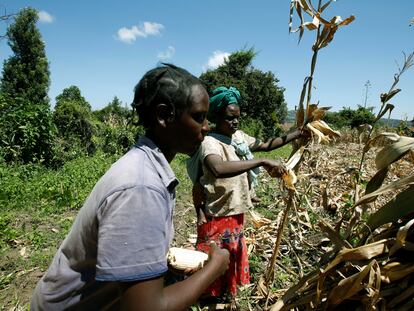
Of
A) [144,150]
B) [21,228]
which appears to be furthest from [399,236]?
[21,228]

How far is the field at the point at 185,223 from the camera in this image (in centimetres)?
275

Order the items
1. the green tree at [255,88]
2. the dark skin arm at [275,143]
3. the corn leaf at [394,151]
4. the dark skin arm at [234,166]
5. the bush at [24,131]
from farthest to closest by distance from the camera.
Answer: the green tree at [255,88] < the bush at [24,131] < the dark skin arm at [275,143] < the dark skin arm at [234,166] < the corn leaf at [394,151]

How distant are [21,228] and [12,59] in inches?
972

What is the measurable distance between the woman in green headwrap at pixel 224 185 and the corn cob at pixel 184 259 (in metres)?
1.03

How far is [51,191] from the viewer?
228 inches

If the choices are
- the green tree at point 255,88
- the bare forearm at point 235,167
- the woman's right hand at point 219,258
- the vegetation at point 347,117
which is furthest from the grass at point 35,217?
the vegetation at point 347,117

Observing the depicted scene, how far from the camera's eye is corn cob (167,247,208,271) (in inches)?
50.7

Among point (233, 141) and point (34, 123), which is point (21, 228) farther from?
point (34, 123)

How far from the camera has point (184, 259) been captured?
131 cm

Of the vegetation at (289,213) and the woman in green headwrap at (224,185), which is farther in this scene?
the woman in green headwrap at (224,185)

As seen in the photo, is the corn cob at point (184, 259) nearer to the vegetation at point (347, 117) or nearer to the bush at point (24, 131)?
the bush at point (24, 131)

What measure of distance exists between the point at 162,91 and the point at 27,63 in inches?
1103

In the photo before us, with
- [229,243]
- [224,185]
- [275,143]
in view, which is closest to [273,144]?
[275,143]

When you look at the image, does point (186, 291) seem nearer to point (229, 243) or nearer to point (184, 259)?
point (184, 259)
